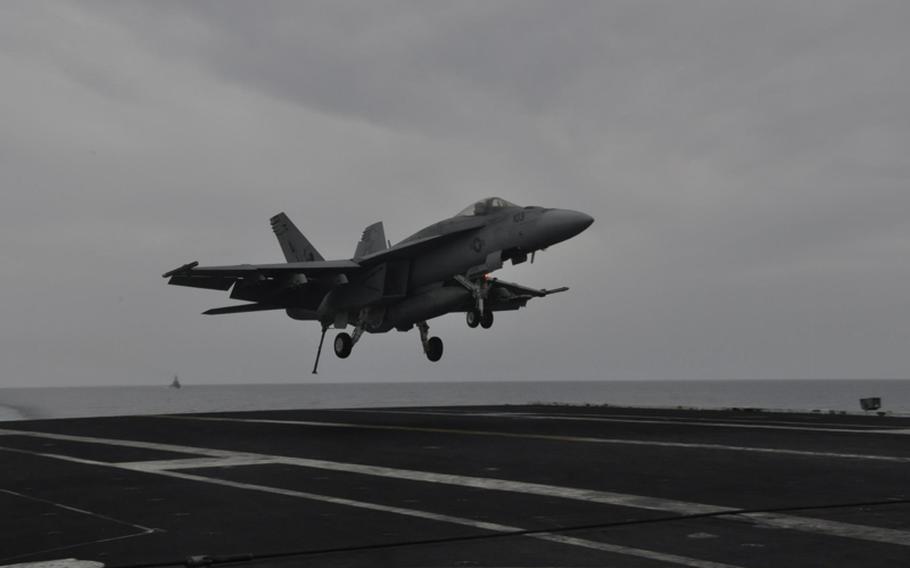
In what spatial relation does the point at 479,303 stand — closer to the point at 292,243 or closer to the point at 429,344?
the point at 429,344

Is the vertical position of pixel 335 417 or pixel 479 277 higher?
pixel 479 277

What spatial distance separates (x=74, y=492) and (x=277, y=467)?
132 inches

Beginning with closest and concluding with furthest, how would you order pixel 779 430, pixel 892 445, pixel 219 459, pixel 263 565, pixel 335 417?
pixel 263 565
pixel 219 459
pixel 892 445
pixel 779 430
pixel 335 417

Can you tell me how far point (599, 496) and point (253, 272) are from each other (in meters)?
22.9

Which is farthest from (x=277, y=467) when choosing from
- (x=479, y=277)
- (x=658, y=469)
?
(x=479, y=277)

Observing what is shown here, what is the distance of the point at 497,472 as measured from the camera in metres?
13.3

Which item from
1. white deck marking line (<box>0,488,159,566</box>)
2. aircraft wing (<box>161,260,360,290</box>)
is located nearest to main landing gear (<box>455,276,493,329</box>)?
aircraft wing (<box>161,260,360,290</box>)

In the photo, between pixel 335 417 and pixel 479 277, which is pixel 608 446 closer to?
pixel 479 277

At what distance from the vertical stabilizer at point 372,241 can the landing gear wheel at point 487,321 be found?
281 inches

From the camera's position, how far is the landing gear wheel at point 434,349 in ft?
108

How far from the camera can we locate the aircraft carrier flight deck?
7.76 m

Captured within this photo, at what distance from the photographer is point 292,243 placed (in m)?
40.3

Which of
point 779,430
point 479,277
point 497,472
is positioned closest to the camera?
point 497,472

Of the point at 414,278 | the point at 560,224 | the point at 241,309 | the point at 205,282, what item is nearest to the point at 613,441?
the point at 560,224
